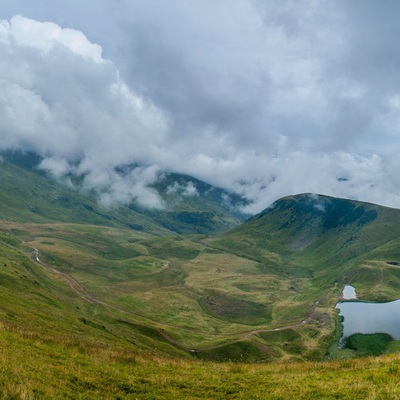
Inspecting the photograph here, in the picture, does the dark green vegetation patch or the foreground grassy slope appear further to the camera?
the dark green vegetation patch

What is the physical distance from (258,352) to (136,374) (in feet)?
411

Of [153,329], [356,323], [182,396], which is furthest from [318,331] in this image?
[182,396]

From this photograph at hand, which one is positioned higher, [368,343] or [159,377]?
[159,377]

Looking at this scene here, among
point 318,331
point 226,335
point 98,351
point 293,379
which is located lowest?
point 226,335

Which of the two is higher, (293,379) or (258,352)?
(293,379)

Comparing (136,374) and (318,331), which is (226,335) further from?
(136,374)

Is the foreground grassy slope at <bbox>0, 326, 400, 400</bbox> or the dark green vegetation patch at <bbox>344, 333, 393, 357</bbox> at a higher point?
the foreground grassy slope at <bbox>0, 326, 400, 400</bbox>

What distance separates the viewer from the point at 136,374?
27.5m

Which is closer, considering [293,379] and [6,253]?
[293,379]

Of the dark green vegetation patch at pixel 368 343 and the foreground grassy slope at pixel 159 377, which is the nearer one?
the foreground grassy slope at pixel 159 377

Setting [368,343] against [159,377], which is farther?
[368,343]

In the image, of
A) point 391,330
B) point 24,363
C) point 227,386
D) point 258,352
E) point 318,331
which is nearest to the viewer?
→ point 24,363

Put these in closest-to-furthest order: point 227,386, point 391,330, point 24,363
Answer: point 24,363 → point 227,386 → point 391,330

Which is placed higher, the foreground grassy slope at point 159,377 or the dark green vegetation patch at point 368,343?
the foreground grassy slope at point 159,377
